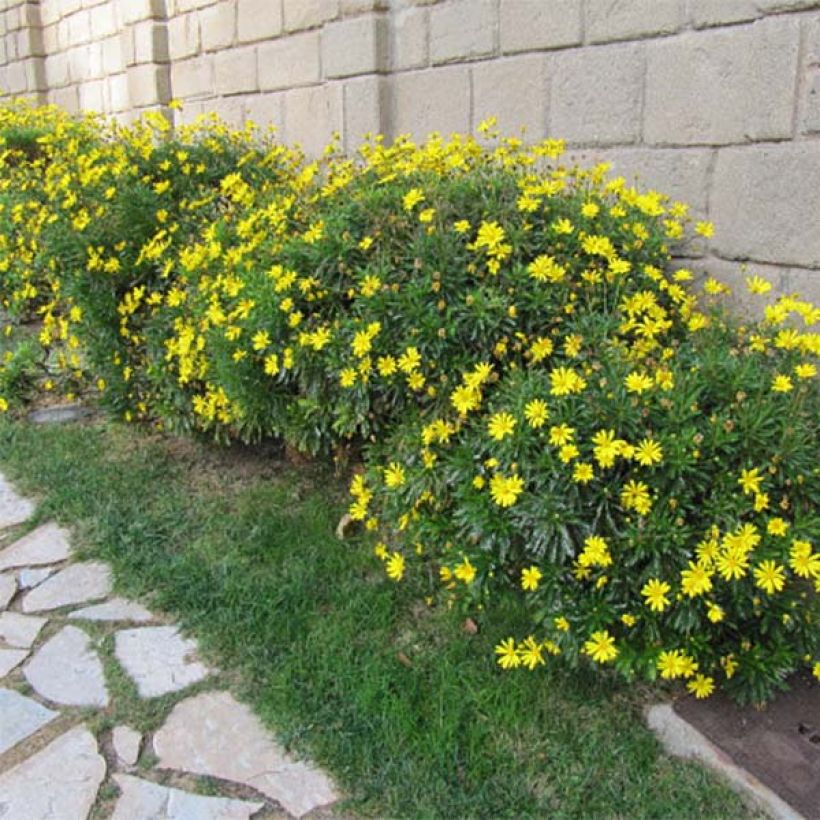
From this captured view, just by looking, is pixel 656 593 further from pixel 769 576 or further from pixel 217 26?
pixel 217 26

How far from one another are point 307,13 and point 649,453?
3865 millimetres

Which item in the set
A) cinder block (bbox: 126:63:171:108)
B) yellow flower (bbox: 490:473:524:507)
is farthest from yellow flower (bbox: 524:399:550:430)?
cinder block (bbox: 126:63:171:108)

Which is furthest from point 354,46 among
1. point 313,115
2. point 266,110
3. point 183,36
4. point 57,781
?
point 57,781

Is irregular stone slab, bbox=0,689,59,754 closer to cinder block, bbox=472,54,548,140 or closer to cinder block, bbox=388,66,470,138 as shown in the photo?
cinder block, bbox=472,54,548,140

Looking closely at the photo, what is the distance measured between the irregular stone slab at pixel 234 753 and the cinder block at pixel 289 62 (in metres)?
3.74

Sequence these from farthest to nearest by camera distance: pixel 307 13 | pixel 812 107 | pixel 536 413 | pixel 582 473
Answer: pixel 307 13 → pixel 812 107 → pixel 536 413 → pixel 582 473

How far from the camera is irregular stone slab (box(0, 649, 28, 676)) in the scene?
8.59 feet

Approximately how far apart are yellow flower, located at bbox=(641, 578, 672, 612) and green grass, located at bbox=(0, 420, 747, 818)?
0.46 m

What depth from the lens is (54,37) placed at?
874cm

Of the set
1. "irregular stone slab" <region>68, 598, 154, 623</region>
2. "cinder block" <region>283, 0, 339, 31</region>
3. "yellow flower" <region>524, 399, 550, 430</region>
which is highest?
"cinder block" <region>283, 0, 339, 31</region>

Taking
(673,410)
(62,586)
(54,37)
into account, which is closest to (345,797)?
(673,410)

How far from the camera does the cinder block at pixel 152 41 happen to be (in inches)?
250

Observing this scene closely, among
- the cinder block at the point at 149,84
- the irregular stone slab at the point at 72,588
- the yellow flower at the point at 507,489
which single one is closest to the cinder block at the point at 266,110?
the cinder block at the point at 149,84

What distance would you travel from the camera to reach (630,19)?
327 centimetres
